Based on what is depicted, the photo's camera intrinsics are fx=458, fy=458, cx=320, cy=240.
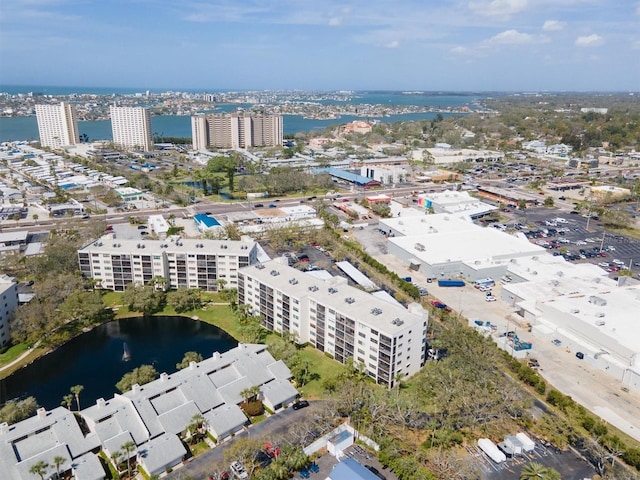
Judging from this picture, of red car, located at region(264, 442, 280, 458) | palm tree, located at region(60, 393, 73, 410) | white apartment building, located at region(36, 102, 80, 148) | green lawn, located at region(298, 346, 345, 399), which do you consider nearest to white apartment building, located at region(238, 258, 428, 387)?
green lawn, located at region(298, 346, 345, 399)

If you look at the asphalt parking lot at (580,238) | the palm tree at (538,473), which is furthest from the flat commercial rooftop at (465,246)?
the palm tree at (538,473)

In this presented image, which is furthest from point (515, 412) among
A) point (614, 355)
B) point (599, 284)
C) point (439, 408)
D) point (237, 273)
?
Result: point (237, 273)

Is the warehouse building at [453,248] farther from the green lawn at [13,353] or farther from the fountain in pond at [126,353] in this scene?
the green lawn at [13,353]

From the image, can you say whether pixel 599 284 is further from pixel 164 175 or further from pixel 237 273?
pixel 164 175

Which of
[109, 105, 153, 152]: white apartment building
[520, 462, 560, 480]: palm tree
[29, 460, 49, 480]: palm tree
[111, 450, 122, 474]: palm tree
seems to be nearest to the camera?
[29, 460, 49, 480]: palm tree

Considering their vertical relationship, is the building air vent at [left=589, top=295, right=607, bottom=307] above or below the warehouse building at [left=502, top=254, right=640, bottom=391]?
above

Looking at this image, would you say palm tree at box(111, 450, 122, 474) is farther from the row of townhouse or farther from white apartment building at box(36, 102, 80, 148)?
white apartment building at box(36, 102, 80, 148)
